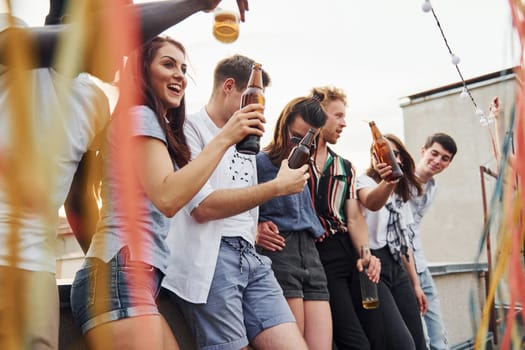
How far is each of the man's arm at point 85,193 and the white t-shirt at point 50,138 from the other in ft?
0.18

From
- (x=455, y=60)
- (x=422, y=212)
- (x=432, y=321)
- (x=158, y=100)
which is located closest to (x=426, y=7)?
(x=455, y=60)

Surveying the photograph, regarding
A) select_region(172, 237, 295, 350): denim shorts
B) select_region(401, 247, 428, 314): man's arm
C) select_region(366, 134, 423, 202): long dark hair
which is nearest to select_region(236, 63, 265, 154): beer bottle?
select_region(172, 237, 295, 350): denim shorts

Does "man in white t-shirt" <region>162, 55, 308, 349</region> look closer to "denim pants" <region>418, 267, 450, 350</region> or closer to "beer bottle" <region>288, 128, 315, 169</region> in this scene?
"beer bottle" <region>288, 128, 315, 169</region>

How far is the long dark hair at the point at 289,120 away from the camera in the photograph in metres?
1.92

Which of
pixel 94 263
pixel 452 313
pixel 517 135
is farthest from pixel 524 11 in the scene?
pixel 452 313

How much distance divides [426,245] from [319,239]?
867 cm

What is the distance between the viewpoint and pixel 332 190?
210cm

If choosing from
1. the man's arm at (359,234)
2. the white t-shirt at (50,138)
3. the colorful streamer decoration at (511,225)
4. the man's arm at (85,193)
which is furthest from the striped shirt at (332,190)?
the colorful streamer decoration at (511,225)

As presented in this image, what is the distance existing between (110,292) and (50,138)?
574mm

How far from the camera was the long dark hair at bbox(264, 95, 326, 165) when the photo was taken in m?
1.92

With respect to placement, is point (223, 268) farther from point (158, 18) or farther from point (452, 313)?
point (452, 313)

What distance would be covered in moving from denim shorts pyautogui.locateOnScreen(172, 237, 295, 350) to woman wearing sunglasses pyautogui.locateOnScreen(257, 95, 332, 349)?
251 millimetres

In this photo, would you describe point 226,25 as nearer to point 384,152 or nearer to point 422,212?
point 384,152

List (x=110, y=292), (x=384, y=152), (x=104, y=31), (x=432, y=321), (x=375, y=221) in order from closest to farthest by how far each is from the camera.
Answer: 1. (x=104, y=31)
2. (x=110, y=292)
3. (x=384, y=152)
4. (x=375, y=221)
5. (x=432, y=321)
